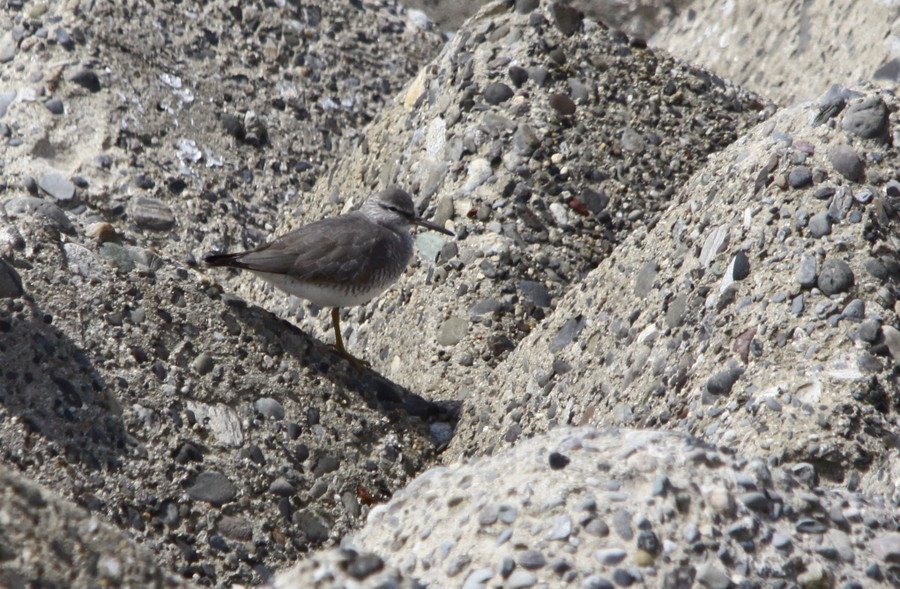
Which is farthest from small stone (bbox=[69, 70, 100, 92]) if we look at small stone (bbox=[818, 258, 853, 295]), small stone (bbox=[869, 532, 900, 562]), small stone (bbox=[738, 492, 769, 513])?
small stone (bbox=[869, 532, 900, 562])

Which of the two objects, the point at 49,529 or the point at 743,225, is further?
the point at 743,225

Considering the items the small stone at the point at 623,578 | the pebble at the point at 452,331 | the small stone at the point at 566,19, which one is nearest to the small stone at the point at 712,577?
the small stone at the point at 623,578

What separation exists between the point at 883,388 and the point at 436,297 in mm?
2509

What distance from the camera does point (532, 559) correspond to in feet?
9.80

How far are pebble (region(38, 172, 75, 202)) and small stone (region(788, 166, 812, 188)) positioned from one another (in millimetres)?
4155

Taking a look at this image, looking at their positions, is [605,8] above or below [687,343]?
above

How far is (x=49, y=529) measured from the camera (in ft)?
9.07

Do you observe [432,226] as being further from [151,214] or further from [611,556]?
[611,556]

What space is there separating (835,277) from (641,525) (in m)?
1.53

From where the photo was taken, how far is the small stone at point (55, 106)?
663cm

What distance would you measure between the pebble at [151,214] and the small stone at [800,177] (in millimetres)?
3769

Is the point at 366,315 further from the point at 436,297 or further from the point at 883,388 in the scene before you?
the point at 883,388

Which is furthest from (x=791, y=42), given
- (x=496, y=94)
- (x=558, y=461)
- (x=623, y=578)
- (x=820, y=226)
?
(x=623, y=578)

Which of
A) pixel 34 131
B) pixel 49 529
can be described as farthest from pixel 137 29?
pixel 49 529
